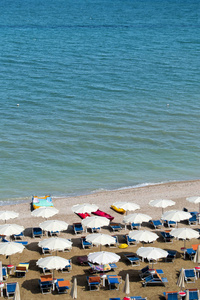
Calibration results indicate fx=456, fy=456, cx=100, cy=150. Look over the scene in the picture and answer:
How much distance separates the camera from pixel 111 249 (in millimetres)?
23109

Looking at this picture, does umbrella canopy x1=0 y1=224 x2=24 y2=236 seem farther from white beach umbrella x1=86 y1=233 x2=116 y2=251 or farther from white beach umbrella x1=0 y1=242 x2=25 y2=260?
white beach umbrella x1=86 y1=233 x2=116 y2=251

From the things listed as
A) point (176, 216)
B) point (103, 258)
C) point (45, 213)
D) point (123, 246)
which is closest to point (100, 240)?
point (103, 258)

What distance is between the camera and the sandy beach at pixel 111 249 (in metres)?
19.4

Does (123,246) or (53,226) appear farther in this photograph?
(123,246)

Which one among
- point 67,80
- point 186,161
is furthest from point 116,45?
point 186,161

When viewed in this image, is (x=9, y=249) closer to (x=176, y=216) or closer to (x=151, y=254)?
(x=151, y=254)

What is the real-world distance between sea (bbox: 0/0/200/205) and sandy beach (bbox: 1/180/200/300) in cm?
214

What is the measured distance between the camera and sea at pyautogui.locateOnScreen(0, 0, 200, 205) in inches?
1391

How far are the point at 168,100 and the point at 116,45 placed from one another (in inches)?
1016

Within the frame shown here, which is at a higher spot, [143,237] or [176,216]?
[176,216]

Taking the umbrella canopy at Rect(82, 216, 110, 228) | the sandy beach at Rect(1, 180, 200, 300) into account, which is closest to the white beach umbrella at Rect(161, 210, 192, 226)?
the sandy beach at Rect(1, 180, 200, 300)

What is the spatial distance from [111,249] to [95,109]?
87.6 ft

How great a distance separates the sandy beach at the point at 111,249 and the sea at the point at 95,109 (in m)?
2.14

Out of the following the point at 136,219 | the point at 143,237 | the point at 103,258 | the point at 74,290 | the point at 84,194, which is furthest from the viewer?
the point at 84,194
